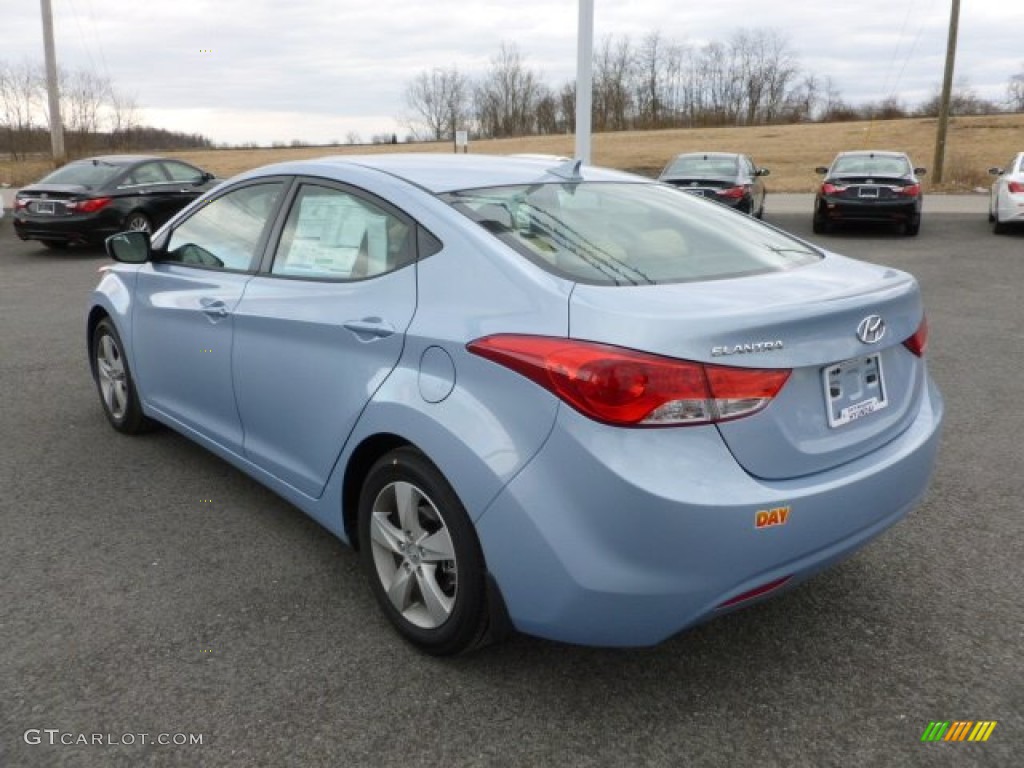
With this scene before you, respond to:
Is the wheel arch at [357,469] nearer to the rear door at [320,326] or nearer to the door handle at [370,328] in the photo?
the rear door at [320,326]

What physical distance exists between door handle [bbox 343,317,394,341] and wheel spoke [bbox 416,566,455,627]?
2.40ft

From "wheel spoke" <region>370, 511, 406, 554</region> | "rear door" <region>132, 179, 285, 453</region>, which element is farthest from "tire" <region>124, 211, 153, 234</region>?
"wheel spoke" <region>370, 511, 406, 554</region>

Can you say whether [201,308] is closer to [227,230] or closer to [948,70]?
[227,230]

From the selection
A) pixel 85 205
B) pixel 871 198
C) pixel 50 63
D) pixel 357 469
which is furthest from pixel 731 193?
pixel 50 63

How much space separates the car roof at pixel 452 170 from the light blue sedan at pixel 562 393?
0.02 m

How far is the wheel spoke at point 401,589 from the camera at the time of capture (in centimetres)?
282

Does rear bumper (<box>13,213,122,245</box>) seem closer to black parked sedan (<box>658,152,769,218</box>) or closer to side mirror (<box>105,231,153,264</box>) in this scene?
black parked sedan (<box>658,152,769,218</box>)

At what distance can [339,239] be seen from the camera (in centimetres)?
318

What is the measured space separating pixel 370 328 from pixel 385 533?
0.66 meters

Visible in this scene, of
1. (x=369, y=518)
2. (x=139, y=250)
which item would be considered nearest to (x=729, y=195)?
(x=139, y=250)

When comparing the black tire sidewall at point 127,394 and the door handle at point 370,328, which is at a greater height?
the door handle at point 370,328

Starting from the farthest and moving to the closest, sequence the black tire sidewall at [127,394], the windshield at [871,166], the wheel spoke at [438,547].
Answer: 1. the windshield at [871,166]
2. the black tire sidewall at [127,394]
3. the wheel spoke at [438,547]

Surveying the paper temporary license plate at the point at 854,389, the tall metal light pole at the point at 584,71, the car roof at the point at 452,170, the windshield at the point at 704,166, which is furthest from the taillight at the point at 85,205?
the paper temporary license plate at the point at 854,389

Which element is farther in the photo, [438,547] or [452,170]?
[452,170]
